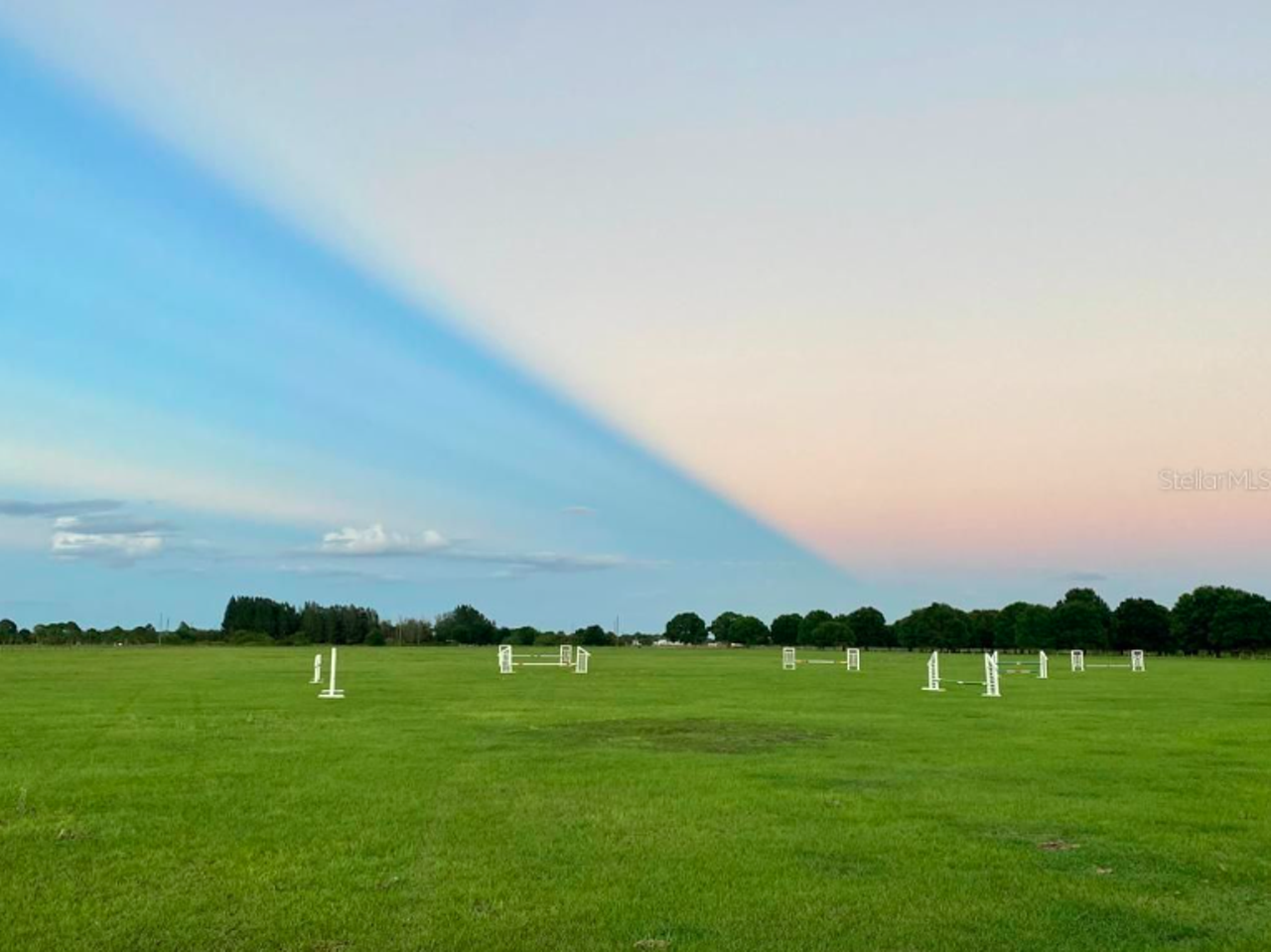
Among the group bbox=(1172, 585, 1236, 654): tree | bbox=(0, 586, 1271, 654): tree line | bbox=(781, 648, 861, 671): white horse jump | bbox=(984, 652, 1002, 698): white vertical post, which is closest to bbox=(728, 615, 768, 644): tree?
bbox=(0, 586, 1271, 654): tree line

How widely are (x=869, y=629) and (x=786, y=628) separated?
24.8 metres

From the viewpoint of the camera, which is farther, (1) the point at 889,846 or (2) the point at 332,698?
(2) the point at 332,698

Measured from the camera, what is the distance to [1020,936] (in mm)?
7453

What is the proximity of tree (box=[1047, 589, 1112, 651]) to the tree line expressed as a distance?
113mm

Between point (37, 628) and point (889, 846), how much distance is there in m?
190

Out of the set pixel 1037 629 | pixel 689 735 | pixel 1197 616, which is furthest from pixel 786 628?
pixel 689 735

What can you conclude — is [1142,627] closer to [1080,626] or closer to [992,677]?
[1080,626]

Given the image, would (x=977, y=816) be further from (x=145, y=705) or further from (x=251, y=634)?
(x=251, y=634)

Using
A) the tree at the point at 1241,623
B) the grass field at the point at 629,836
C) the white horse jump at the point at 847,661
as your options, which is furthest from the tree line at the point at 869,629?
the grass field at the point at 629,836

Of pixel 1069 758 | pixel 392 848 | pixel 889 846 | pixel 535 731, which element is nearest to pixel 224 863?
pixel 392 848

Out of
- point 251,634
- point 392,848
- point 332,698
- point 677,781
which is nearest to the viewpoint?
point 392,848

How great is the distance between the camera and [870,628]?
15400 centimetres

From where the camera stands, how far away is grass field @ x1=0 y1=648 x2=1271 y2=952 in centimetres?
760

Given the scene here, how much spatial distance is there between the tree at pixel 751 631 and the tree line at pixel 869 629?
0.56ft
